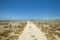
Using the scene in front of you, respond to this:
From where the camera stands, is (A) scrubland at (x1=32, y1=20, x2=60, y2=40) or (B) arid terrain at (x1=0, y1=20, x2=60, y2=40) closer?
(B) arid terrain at (x1=0, y1=20, x2=60, y2=40)

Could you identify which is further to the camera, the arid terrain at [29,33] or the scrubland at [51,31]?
the scrubland at [51,31]

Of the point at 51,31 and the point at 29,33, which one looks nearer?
the point at 29,33
